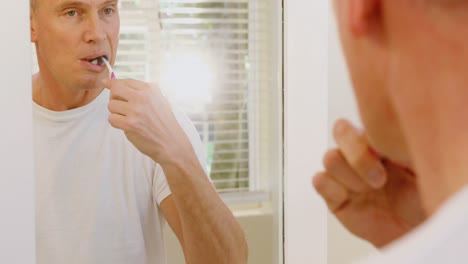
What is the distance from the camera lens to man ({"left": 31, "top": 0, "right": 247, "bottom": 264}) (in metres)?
0.86

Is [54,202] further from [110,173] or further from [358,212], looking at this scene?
[358,212]

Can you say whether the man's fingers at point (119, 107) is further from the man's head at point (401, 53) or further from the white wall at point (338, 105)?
the man's head at point (401, 53)

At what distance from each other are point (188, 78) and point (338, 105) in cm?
20

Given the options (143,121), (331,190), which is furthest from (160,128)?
(331,190)

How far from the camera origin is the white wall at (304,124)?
38.8 inches

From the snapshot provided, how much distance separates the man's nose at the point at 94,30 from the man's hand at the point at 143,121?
5 cm

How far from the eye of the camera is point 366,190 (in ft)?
1.22

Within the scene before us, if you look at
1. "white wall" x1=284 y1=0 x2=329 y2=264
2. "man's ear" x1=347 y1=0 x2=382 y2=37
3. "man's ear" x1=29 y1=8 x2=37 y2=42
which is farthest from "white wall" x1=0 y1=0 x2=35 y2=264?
"man's ear" x1=347 y1=0 x2=382 y2=37

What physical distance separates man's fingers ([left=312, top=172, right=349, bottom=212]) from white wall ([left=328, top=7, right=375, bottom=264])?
56 cm

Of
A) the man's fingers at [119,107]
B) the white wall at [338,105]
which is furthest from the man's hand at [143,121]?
the white wall at [338,105]

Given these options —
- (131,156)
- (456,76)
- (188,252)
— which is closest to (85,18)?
(131,156)

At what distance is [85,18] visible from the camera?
0.87 metres

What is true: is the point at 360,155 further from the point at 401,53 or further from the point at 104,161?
the point at 104,161

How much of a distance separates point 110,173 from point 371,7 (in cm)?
68
